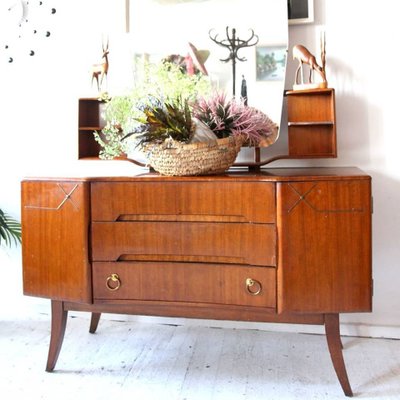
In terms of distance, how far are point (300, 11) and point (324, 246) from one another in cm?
111

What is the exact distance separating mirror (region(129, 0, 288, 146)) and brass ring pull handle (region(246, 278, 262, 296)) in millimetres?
800

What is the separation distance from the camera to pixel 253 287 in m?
1.65

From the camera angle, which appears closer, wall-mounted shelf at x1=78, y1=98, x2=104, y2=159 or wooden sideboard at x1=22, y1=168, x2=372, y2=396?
wooden sideboard at x1=22, y1=168, x2=372, y2=396

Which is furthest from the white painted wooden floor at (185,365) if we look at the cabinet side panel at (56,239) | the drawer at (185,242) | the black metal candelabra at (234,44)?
the black metal candelabra at (234,44)

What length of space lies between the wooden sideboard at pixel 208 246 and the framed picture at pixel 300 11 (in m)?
0.80

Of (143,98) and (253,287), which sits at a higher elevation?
(143,98)

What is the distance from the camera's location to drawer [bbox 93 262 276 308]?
1643 mm

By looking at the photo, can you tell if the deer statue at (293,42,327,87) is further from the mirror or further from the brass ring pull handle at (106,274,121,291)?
the brass ring pull handle at (106,274,121,291)

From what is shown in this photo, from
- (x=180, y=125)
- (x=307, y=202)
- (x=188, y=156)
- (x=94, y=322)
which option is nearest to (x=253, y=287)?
(x=307, y=202)

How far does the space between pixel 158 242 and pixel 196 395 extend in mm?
567

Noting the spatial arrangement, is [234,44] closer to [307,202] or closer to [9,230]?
[307,202]

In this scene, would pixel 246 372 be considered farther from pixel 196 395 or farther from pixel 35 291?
pixel 35 291

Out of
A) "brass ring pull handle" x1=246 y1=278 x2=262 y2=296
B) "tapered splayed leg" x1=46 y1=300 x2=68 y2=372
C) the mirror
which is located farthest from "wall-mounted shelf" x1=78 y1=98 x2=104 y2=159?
"brass ring pull handle" x1=246 y1=278 x2=262 y2=296

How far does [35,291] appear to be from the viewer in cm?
185
